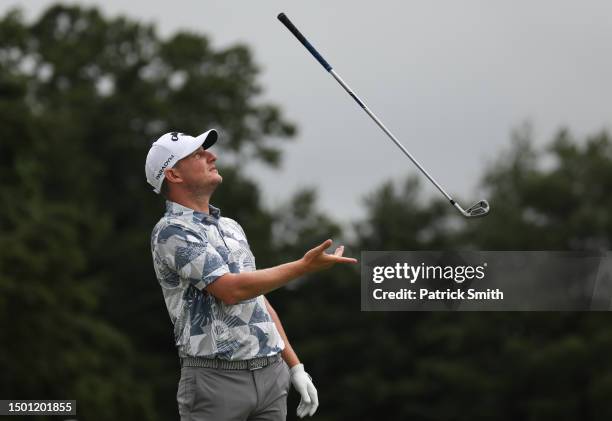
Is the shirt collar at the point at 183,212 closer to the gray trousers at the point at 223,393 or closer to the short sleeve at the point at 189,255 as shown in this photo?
the short sleeve at the point at 189,255

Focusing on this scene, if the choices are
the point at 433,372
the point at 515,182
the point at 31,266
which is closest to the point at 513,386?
the point at 433,372

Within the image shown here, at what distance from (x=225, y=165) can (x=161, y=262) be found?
125 ft

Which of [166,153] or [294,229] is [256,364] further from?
[294,229]

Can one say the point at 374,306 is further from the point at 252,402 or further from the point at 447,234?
the point at 447,234

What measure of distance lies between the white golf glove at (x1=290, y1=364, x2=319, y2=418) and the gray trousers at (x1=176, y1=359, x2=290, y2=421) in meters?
0.20

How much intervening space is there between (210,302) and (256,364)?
12.7 inches

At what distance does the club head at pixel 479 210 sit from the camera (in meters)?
7.72

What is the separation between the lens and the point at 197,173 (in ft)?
19.0

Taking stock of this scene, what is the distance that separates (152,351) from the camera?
45.4m

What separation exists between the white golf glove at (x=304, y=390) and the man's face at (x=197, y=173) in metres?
0.87

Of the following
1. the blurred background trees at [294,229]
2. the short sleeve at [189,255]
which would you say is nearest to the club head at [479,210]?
the short sleeve at [189,255]

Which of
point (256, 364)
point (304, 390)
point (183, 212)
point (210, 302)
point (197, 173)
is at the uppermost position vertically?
point (197, 173)

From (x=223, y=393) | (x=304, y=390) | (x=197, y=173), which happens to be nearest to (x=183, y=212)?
(x=197, y=173)

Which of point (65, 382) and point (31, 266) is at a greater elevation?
point (31, 266)
